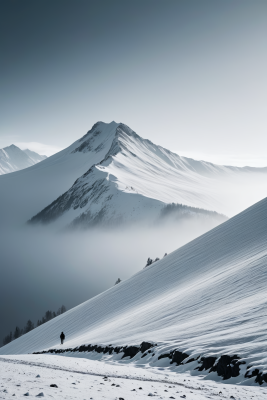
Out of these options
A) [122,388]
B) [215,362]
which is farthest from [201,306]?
[122,388]

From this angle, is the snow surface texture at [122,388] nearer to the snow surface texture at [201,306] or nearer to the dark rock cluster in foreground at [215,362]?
the dark rock cluster in foreground at [215,362]

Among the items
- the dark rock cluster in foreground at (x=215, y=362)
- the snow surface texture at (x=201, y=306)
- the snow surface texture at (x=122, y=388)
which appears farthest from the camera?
the snow surface texture at (x=201, y=306)

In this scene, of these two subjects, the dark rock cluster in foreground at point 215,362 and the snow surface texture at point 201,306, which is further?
the snow surface texture at point 201,306

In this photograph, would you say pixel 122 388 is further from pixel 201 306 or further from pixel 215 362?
pixel 201 306

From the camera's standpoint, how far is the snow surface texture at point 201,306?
1210 centimetres

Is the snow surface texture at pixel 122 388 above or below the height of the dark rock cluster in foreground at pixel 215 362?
above

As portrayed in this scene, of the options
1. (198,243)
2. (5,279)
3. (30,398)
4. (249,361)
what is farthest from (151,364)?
(5,279)

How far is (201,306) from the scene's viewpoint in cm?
1822

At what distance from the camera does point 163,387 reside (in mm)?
8852

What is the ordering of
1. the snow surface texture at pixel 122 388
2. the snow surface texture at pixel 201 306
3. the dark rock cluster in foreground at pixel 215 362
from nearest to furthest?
the snow surface texture at pixel 122 388
the dark rock cluster in foreground at pixel 215 362
the snow surface texture at pixel 201 306

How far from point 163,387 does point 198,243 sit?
29.2m

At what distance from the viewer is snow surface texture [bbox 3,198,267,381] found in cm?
1210

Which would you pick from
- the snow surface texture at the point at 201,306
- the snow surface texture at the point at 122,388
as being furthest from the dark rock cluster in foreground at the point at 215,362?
the snow surface texture at the point at 122,388

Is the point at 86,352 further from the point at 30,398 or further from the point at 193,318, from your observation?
the point at 30,398
